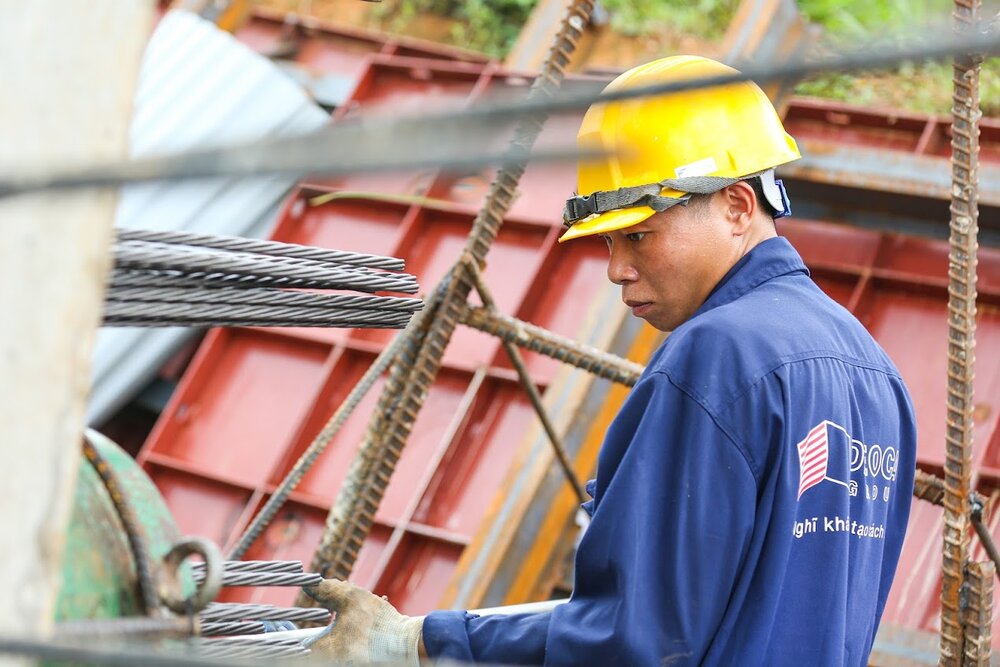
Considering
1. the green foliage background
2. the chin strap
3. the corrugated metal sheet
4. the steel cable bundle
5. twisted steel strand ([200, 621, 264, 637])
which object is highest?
the green foliage background

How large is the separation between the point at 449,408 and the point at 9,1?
399 cm

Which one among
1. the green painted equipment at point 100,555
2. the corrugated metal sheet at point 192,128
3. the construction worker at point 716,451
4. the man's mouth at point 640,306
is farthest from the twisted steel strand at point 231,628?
the corrugated metal sheet at point 192,128

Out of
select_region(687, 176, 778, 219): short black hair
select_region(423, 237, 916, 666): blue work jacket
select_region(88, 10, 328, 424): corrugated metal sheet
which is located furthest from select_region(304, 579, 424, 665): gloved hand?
select_region(88, 10, 328, 424): corrugated metal sheet

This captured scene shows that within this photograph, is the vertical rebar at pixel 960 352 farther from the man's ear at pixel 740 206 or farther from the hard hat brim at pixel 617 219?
the hard hat brim at pixel 617 219

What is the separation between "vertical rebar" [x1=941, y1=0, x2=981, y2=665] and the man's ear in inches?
32.2

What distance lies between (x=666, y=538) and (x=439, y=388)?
9.68ft

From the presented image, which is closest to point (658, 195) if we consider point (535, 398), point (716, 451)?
point (716, 451)

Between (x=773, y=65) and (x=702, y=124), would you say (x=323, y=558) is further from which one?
(x=773, y=65)

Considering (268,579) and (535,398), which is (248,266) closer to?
(268,579)

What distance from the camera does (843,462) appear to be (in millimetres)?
2582

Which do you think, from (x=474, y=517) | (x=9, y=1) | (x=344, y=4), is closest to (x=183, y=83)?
(x=344, y=4)

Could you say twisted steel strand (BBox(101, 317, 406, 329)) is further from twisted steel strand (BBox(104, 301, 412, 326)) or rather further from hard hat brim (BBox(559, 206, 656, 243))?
hard hat brim (BBox(559, 206, 656, 243))

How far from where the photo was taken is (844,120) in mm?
5738

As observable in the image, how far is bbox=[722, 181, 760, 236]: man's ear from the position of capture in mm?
2814
